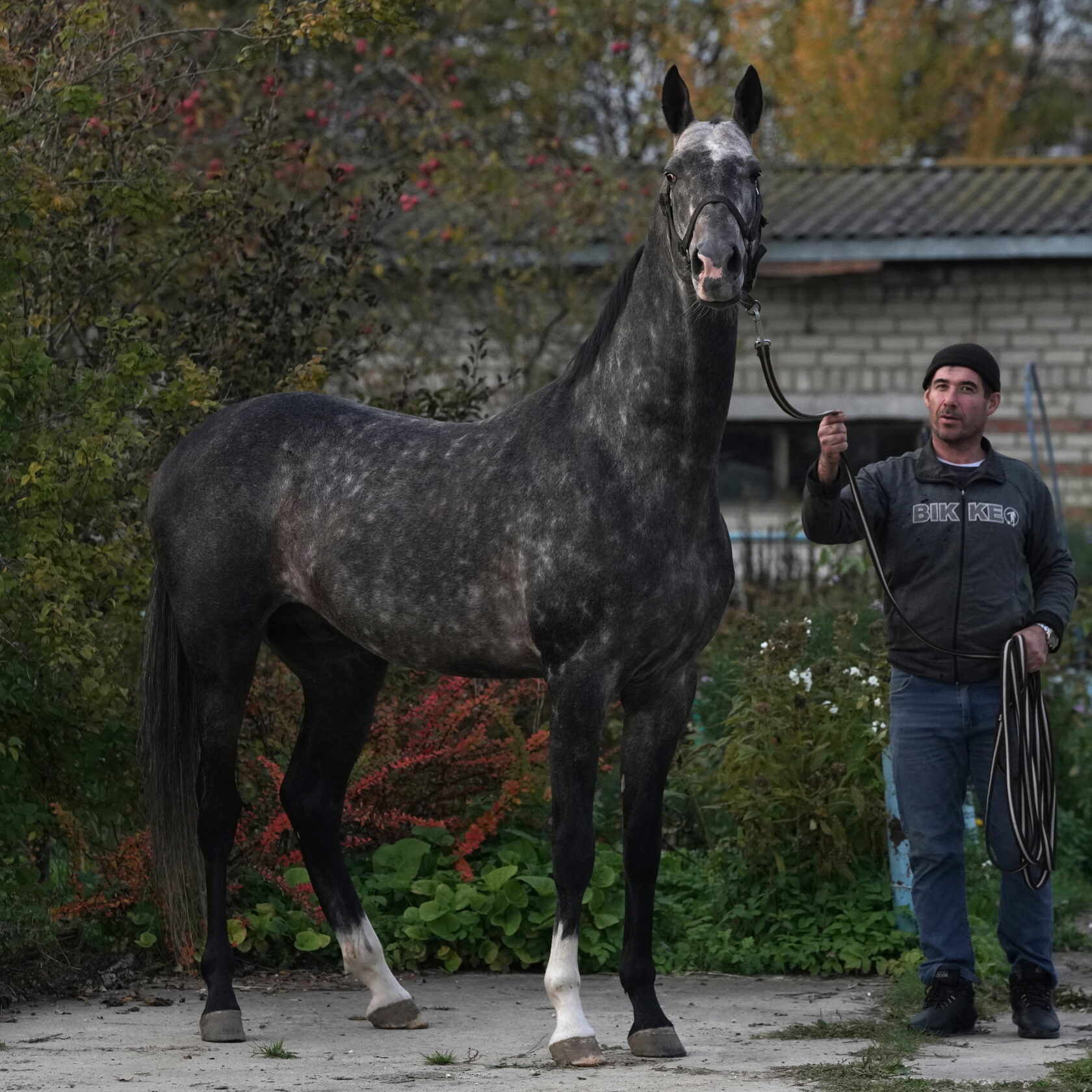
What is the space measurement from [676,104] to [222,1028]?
2833 millimetres

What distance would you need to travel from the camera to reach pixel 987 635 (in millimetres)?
4723

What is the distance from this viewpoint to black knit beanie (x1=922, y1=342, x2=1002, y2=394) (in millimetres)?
4797

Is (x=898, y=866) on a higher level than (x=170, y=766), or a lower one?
lower

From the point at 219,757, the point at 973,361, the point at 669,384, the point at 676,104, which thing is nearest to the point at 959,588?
the point at 973,361

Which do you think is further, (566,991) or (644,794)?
(644,794)

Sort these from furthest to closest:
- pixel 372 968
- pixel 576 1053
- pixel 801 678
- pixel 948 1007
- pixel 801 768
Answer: pixel 801 678, pixel 801 768, pixel 372 968, pixel 948 1007, pixel 576 1053

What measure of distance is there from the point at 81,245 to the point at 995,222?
9766mm

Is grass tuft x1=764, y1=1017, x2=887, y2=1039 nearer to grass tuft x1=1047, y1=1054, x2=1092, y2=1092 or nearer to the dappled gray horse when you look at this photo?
the dappled gray horse

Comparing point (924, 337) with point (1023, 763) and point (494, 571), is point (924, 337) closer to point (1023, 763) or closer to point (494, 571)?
point (1023, 763)

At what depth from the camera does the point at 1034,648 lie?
4637mm

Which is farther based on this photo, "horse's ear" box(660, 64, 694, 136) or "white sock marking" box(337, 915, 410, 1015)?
"white sock marking" box(337, 915, 410, 1015)

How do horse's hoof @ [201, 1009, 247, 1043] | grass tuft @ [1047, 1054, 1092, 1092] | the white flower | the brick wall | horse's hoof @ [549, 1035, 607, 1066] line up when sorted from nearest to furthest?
grass tuft @ [1047, 1054, 1092, 1092], horse's hoof @ [549, 1035, 607, 1066], horse's hoof @ [201, 1009, 247, 1043], the white flower, the brick wall

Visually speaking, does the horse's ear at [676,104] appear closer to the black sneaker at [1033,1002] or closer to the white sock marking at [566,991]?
the white sock marking at [566,991]

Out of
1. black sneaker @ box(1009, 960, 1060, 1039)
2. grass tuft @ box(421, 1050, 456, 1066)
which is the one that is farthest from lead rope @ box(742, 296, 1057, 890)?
grass tuft @ box(421, 1050, 456, 1066)
